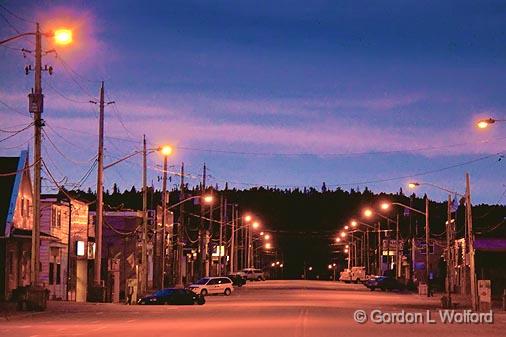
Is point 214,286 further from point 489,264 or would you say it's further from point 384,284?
point 384,284

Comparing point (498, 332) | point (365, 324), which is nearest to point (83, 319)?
point (365, 324)

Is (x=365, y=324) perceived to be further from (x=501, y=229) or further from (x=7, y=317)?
(x=501, y=229)

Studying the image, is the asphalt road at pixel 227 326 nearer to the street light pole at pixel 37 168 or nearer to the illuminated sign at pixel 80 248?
the street light pole at pixel 37 168

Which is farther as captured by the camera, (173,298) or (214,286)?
(214,286)

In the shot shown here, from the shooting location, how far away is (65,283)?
2630 inches

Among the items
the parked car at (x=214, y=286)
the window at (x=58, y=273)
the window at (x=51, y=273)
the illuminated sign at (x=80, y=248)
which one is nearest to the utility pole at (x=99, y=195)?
the window at (x=51, y=273)

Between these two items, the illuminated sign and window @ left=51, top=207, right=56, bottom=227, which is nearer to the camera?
window @ left=51, top=207, right=56, bottom=227

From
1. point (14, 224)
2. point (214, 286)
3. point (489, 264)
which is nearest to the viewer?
point (14, 224)

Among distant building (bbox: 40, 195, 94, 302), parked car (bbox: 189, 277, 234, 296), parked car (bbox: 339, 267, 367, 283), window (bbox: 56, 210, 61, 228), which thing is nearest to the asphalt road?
distant building (bbox: 40, 195, 94, 302)

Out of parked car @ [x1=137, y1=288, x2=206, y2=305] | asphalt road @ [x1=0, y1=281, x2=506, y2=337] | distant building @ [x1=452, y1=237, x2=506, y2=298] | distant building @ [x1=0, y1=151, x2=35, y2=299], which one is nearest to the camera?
asphalt road @ [x1=0, y1=281, x2=506, y2=337]

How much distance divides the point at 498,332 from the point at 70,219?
41718mm

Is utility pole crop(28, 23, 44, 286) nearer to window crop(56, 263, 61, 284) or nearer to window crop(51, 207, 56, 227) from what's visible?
window crop(51, 207, 56, 227)

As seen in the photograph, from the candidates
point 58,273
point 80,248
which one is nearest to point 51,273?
point 58,273

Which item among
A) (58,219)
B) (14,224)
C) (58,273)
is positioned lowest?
(58,273)
